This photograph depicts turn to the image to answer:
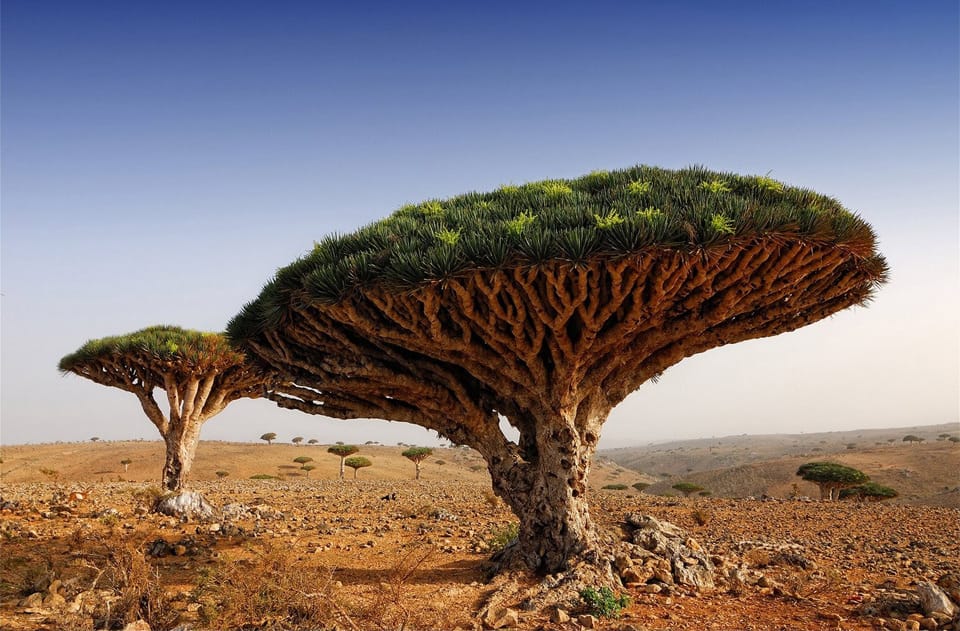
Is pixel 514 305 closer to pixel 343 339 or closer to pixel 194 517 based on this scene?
pixel 343 339

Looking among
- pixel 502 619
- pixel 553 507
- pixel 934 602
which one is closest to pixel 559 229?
pixel 553 507

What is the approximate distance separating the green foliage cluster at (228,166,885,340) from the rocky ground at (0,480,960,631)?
3172mm

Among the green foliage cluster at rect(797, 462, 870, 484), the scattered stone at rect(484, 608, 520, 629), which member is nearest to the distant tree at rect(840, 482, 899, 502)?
the green foliage cluster at rect(797, 462, 870, 484)

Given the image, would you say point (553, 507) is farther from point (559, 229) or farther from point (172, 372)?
point (172, 372)

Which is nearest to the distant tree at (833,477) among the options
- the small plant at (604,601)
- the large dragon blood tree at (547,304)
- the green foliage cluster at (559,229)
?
the large dragon blood tree at (547,304)

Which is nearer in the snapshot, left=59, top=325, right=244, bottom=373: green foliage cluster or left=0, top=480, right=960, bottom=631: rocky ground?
left=0, top=480, right=960, bottom=631: rocky ground

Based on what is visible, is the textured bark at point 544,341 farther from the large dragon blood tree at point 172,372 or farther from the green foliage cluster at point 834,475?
the green foliage cluster at point 834,475

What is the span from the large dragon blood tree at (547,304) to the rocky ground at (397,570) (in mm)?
1322

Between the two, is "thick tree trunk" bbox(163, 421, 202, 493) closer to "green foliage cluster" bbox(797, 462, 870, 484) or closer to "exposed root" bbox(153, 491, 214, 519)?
"exposed root" bbox(153, 491, 214, 519)

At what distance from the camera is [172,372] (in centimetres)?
1541

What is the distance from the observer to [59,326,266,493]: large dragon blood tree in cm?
1518

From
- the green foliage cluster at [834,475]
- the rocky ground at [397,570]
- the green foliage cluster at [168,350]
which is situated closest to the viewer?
the rocky ground at [397,570]

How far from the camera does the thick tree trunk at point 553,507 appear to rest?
742cm

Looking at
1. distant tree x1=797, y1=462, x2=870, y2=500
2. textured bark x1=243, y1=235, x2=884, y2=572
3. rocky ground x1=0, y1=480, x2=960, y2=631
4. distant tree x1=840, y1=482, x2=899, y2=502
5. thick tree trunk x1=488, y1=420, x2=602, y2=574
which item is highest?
textured bark x1=243, y1=235, x2=884, y2=572
